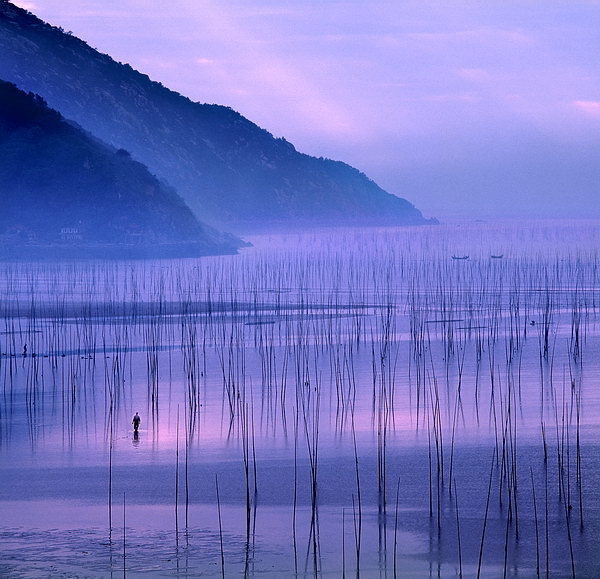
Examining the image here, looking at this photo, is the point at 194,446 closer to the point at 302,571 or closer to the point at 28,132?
the point at 302,571

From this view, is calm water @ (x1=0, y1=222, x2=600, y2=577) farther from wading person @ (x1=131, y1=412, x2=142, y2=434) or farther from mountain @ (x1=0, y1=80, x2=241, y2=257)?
mountain @ (x1=0, y1=80, x2=241, y2=257)

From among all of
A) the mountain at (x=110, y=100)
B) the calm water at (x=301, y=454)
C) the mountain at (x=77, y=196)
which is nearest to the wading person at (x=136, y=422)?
the calm water at (x=301, y=454)

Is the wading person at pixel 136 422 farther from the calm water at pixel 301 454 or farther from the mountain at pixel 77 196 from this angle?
the mountain at pixel 77 196

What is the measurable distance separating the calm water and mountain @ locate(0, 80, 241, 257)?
57863 millimetres

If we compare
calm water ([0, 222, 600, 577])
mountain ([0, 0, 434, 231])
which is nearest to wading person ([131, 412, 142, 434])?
calm water ([0, 222, 600, 577])

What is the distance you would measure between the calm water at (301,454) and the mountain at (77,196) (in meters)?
57.9

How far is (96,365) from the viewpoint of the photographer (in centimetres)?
1844

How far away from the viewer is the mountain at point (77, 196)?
8238 cm

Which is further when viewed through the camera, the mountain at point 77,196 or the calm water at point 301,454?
the mountain at point 77,196

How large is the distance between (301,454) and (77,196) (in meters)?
78.4

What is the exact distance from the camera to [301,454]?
11.8m

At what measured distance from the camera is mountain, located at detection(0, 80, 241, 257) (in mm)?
82375

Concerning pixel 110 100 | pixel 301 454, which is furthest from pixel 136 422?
pixel 110 100

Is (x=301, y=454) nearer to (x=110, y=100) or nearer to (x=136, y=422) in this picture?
(x=136, y=422)
